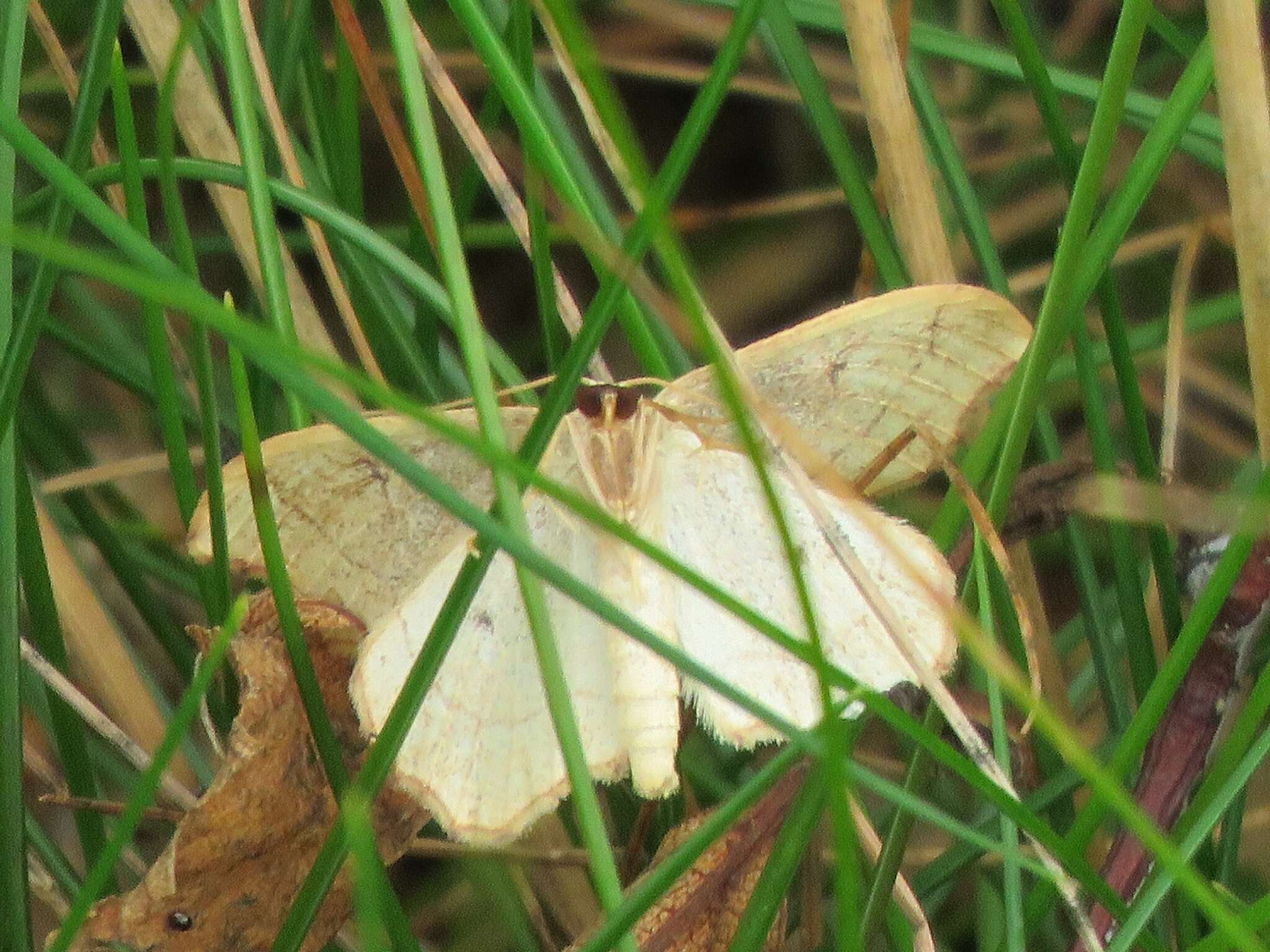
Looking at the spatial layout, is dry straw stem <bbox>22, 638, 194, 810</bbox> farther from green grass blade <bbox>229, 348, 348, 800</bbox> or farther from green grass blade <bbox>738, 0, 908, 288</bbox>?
green grass blade <bbox>738, 0, 908, 288</bbox>

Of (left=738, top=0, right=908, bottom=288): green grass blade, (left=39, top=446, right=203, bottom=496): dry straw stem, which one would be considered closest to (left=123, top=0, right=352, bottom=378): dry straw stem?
(left=39, top=446, right=203, bottom=496): dry straw stem

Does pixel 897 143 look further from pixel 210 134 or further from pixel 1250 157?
pixel 210 134

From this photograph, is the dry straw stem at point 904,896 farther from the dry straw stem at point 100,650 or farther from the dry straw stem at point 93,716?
the dry straw stem at point 100,650

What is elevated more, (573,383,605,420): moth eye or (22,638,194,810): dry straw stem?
(573,383,605,420): moth eye

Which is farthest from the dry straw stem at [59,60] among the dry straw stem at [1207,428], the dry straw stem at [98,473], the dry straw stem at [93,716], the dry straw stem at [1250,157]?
the dry straw stem at [1207,428]

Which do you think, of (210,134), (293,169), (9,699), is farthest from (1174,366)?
(9,699)

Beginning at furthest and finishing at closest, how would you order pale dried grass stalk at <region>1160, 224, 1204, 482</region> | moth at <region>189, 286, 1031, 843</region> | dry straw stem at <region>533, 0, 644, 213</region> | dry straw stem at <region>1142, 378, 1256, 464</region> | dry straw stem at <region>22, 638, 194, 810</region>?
dry straw stem at <region>1142, 378, 1256, 464</region> → pale dried grass stalk at <region>1160, 224, 1204, 482</region> → dry straw stem at <region>22, 638, 194, 810</region> → moth at <region>189, 286, 1031, 843</region> → dry straw stem at <region>533, 0, 644, 213</region>
